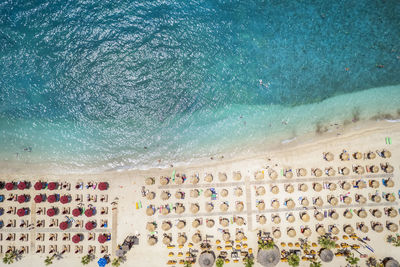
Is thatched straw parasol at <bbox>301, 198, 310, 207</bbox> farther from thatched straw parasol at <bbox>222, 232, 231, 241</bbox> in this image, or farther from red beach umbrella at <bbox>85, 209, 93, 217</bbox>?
red beach umbrella at <bbox>85, 209, 93, 217</bbox>

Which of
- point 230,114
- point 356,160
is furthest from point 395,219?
point 230,114

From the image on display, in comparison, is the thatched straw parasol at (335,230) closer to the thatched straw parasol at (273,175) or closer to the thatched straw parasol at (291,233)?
the thatched straw parasol at (291,233)

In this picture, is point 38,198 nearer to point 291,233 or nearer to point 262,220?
point 262,220

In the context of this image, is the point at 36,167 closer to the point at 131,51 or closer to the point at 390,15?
the point at 131,51

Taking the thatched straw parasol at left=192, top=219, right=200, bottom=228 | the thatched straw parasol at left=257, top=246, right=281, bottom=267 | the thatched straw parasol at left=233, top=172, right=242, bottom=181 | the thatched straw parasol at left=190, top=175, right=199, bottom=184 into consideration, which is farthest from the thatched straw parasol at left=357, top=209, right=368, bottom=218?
the thatched straw parasol at left=190, top=175, right=199, bottom=184

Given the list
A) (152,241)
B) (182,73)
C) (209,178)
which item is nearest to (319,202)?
(209,178)

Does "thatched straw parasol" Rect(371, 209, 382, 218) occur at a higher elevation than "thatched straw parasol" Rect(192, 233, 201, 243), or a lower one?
higher
